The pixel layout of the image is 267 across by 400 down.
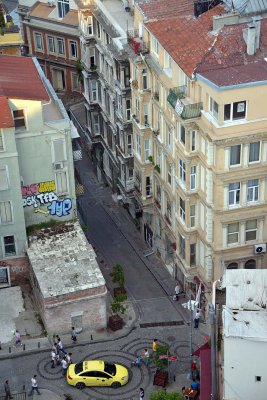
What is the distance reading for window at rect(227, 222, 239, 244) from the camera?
73375mm

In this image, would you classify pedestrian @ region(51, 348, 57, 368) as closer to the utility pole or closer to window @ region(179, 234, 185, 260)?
window @ region(179, 234, 185, 260)

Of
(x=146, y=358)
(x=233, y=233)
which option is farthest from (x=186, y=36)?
(x=146, y=358)

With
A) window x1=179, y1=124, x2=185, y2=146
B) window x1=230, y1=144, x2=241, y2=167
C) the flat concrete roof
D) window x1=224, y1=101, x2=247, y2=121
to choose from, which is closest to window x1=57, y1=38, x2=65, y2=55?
the flat concrete roof

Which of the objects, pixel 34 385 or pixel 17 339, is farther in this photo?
pixel 17 339

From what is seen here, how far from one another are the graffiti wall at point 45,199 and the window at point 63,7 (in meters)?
39.5

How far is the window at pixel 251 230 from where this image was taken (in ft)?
243

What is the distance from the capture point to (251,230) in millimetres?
74312

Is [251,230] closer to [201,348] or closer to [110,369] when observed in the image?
[201,348]

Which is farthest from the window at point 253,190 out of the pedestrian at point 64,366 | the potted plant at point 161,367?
the pedestrian at point 64,366

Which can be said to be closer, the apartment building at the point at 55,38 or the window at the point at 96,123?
the window at the point at 96,123

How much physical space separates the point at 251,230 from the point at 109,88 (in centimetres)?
2837

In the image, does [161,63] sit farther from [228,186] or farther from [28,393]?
[28,393]

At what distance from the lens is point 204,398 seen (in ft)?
206

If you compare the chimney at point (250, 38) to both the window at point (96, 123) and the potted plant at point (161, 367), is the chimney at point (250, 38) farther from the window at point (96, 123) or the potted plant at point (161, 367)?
the window at point (96, 123)
